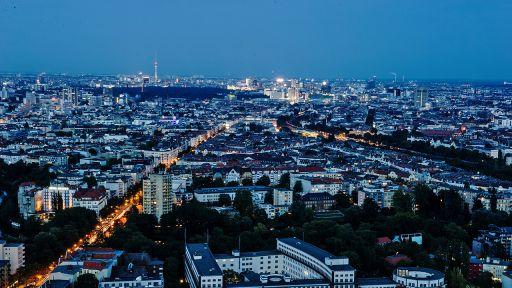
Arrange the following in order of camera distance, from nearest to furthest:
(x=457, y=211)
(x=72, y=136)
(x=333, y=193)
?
1. (x=457, y=211)
2. (x=333, y=193)
3. (x=72, y=136)

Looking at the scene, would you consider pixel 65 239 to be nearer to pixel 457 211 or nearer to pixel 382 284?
pixel 382 284

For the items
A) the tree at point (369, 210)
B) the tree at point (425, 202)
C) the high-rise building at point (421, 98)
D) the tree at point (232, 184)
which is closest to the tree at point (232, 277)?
the tree at point (369, 210)

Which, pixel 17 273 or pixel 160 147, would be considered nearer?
pixel 17 273

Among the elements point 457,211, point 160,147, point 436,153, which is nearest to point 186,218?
point 457,211

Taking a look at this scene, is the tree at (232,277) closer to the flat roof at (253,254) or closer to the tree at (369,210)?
the flat roof at (253,254)

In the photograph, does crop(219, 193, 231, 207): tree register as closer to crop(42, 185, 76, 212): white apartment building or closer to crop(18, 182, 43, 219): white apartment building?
crop(42, 185, 76, 212): white apartment building

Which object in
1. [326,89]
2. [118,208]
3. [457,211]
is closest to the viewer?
[457,211]

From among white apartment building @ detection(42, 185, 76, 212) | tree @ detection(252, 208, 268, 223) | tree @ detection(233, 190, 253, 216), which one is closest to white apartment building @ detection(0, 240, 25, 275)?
white apartment building @ detection(42, 185, 76, 212)
